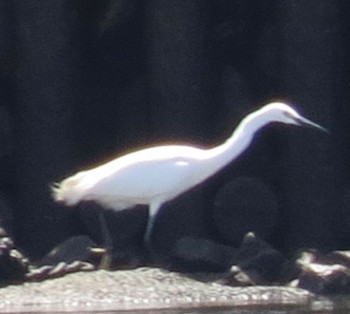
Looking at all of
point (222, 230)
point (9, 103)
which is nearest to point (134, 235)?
point (222, 230)

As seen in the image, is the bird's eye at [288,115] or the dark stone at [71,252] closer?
the dark stone at [71,252]

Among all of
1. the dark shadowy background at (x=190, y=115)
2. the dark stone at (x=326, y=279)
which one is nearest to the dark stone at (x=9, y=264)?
the dark shadowy background at (x=190, y=115)

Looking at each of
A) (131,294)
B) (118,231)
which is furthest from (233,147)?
(131,294)

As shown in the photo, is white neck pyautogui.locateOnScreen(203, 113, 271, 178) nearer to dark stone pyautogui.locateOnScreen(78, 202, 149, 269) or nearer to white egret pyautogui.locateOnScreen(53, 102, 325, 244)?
white egret pyautogui.locateOnScreen(53, 102, 325, 244)

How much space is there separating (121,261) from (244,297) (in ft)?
4.15

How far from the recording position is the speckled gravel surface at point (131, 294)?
41.9ft

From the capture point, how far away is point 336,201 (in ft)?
49.7

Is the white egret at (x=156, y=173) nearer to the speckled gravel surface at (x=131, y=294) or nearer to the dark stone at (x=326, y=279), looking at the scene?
the speckled gravel surface at (x=131, y=294)

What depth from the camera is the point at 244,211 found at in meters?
14.9

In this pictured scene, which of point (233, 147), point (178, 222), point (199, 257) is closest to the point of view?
point (199, 257)

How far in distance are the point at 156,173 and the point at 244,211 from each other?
0.76 m

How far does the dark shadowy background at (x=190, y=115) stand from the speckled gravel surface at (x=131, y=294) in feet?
4.50

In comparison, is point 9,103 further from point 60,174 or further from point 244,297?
point 244,297

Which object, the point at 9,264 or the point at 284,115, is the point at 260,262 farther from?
the point at 9,264
